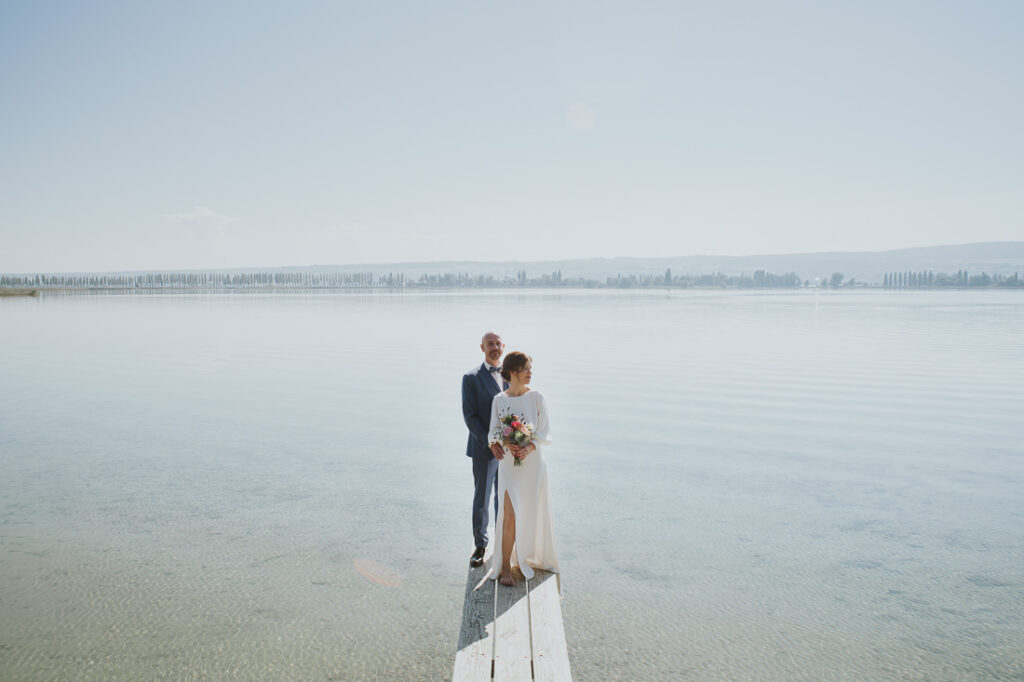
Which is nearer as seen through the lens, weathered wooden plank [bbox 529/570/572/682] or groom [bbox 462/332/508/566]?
weathered wooden plank [bbox 529/570/572/682]

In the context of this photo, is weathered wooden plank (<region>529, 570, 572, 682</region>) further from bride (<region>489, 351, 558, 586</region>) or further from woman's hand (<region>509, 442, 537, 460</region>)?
woman's hand (<region>509, 442, 537, 460</region>)

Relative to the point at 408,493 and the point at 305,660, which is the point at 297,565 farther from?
the point at 408,493

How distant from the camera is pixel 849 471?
398 inches

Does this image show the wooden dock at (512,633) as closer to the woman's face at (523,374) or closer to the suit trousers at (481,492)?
the suit trousers at (481,492)

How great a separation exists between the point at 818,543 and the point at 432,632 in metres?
4.13

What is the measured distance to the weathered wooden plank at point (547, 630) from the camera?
4.50m

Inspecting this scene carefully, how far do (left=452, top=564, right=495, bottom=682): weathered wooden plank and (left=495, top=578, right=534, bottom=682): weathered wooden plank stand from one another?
0.05 meters

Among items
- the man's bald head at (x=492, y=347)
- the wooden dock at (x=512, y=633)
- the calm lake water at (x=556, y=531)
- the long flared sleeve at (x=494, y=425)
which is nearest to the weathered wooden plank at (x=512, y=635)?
the wooden dock at (x=512, y=633)

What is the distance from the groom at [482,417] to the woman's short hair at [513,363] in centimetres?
42

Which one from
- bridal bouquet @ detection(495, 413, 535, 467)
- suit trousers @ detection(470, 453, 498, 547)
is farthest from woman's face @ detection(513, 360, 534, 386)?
suit trousers @ detection(470, 453, 498, 547)

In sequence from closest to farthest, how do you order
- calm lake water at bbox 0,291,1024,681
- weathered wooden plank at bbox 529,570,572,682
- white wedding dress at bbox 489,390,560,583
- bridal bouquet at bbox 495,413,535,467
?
weathered wooden plank at bbox 529,570,572,682 < calm lake water at bbox 0,291,1024,681 < bridal bouquet at bbox 495,413,535,467 < white wedding dress at bbox 489,390,560,583

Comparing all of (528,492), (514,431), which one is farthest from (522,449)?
(528,492)

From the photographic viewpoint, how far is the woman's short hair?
Answer: 5.48 m

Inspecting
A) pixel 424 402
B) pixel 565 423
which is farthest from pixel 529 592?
pixel 424 402
